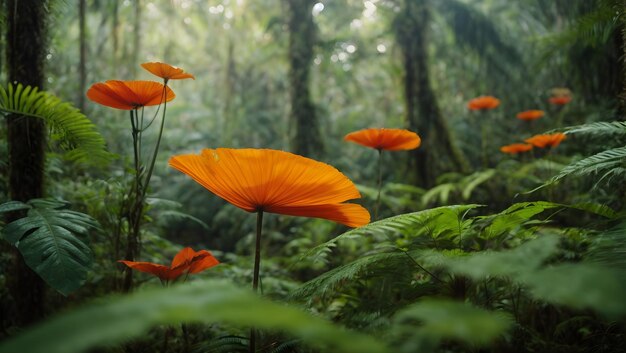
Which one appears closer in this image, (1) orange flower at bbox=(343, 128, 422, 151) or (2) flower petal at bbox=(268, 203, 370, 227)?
(2) flower petal at bbox=(268, 203, 370, 227)

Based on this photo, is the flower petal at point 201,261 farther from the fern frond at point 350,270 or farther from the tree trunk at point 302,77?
the tree trunk at point 302,77

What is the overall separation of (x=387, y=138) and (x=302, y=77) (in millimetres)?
3234

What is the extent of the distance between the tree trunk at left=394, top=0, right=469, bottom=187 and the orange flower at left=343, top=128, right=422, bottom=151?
9.09ft

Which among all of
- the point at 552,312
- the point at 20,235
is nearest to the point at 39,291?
the point at 20,235

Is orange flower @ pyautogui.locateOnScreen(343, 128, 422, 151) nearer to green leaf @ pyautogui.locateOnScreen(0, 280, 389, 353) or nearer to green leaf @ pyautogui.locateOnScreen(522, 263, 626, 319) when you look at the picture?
green leaf @ pyautogui.locateOnScreen(522, 263, 626, 319)

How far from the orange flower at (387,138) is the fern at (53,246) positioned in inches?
56.9

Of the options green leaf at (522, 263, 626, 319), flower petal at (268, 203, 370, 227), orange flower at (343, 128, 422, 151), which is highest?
orange flower at (343, 128, 422, 151)

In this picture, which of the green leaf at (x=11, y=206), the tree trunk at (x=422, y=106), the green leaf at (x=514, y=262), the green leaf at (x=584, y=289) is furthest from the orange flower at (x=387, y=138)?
the tree trunk at (x=422, y=106)

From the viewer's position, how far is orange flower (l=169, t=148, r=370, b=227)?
1.22 metres

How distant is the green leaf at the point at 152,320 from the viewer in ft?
1.69

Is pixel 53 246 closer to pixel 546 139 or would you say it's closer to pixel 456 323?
pixel 456 323

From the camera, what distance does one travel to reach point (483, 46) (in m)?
6.18

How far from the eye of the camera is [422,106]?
199 inches

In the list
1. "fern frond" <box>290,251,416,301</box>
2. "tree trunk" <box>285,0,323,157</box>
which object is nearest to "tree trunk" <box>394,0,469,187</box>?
"tree trunk" <box>285,0,323,157</box>
